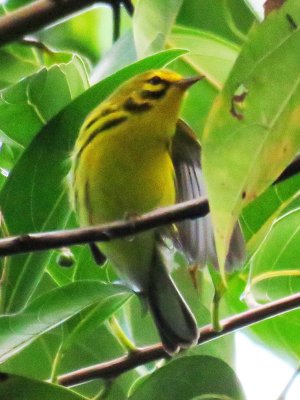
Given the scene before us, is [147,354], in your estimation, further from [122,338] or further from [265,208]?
[265,208]

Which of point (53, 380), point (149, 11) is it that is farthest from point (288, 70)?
point (53, 380)

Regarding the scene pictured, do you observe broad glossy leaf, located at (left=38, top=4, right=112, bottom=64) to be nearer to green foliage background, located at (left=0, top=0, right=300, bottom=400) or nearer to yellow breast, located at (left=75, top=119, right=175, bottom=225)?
green foliage background, located at (left=0, top=0, right=300, bottom=400)

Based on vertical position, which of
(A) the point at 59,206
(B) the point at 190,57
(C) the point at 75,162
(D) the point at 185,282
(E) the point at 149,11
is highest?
(E) the point at 149,11

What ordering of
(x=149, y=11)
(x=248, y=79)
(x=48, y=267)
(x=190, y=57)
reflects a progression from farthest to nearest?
1. (x=190, y=57)
2. (x=48, y=267)
3. (x=149, y=11)
4. (x=248, y=79)

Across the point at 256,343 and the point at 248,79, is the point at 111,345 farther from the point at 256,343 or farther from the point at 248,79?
the point at 248,79

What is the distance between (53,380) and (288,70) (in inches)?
26.5

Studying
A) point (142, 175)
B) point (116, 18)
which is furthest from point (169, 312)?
point (116, 18)

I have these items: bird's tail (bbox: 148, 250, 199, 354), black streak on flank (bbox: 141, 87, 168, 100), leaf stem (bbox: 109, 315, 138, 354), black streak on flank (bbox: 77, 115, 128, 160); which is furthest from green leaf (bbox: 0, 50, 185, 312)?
black streak on flank (bbox: 141, 87, 168, 100)

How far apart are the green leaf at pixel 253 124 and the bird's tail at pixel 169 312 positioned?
61cm

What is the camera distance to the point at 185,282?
1.65m

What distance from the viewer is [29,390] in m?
1.12

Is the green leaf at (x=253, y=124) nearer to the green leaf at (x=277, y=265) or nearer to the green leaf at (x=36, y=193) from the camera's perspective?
the green leaf at (x=36, y=193)

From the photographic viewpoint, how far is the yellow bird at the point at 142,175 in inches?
68.2

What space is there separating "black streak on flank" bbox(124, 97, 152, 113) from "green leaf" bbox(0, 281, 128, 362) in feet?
2.79
